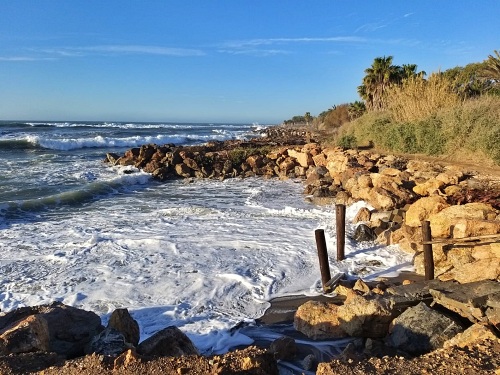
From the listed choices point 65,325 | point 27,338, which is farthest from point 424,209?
point 27,338

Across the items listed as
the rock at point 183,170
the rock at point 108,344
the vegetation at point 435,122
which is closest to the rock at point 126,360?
the rock at point 108,344

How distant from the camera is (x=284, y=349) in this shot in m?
4.73

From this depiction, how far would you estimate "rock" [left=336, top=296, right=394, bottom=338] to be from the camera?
199 inches

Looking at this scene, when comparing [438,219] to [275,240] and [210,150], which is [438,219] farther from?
[210,150]

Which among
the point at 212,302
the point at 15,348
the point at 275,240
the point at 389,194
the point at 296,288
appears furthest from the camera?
the point at 389,194

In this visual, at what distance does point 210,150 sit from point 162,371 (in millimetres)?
22388

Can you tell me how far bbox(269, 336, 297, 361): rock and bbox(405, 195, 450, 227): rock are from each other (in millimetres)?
5356

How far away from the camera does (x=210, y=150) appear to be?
25438mm

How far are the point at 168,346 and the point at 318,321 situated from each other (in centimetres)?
204

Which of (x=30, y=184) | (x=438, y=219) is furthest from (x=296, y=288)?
(x=30, y=184)

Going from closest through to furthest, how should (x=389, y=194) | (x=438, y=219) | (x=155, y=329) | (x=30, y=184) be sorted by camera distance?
(x=155, y=329) → (x=438, y=219) → (x=389, y=194) → (x=30, y=184)

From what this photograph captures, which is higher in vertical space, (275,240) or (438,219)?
(438,219)

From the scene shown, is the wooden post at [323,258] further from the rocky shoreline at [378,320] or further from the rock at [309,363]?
the rock at [309,363]

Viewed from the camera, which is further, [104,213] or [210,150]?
[210,150]
